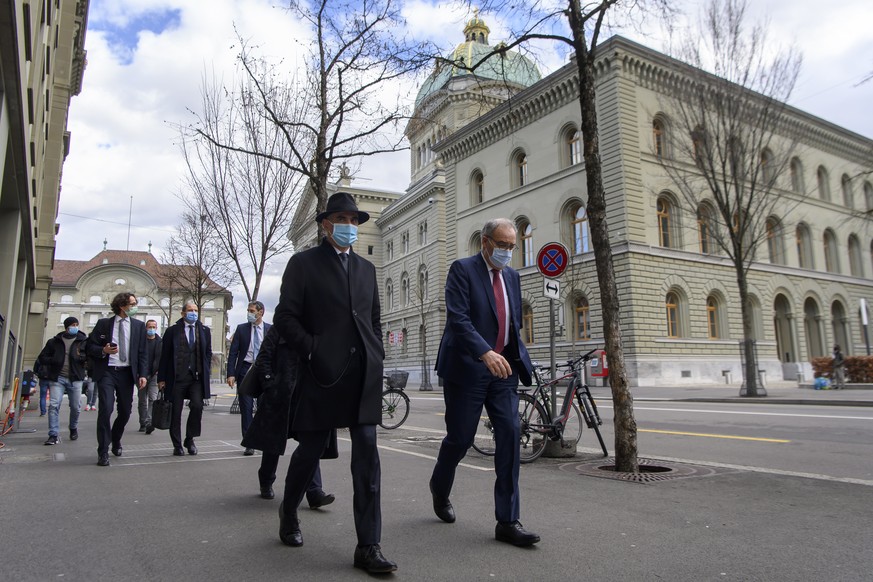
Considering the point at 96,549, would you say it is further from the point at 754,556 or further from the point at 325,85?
the point at 325,85

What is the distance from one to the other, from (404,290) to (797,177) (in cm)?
3219

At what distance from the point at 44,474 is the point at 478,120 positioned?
37535 mm

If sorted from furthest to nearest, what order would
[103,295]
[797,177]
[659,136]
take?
[103,295] → [797,177] → [659,136]

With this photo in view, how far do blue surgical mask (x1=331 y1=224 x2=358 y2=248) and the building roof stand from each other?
85.7 metres

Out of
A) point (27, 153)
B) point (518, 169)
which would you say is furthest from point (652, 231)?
point (27, 153)

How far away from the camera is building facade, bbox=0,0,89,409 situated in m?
6.89

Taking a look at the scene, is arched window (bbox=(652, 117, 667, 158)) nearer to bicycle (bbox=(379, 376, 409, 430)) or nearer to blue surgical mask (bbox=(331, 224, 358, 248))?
bicycle (bbox=(379, 376, 409, 430))

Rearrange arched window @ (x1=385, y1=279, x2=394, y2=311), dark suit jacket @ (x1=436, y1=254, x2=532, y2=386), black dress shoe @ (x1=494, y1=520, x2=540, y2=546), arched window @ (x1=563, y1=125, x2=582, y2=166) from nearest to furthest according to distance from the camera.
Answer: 1. black dress shoe @ (x1=494, y1=520, x2=540, y2=546)
2. dark suit jacket @ (x1=436, y1=254, x2=532, y2=386)
3. arched window @ (x1=563, y1=125, x2=582, y2=166)
4. arched window @ (x1=385, y1=279, x2=394, y2=311)

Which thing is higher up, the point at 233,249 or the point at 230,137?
the point at 230,137

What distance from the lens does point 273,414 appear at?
3.87 m

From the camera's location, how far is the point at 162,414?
26.6ft

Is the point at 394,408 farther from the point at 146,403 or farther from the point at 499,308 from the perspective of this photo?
the point at 499,308

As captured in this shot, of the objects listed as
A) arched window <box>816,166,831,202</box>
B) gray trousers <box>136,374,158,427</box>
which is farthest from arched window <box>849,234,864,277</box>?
gray trousers <box>136,374,158,427</box>

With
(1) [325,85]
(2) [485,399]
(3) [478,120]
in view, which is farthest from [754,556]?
(3) [478,120]
